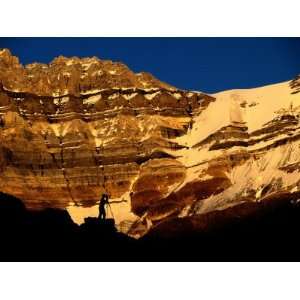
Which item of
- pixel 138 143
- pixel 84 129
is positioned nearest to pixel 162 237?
pixel 138 143

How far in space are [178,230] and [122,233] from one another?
114 cm

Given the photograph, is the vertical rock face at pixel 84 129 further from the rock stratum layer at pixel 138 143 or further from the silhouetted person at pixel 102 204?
the silhouetted person at pixel 102 204

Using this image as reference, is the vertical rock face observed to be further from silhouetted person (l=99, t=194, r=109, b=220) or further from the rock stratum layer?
silhouetted person (l=99, t=194, r=109, b=220)

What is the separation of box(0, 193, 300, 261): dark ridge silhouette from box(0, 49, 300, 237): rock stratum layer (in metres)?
0.24

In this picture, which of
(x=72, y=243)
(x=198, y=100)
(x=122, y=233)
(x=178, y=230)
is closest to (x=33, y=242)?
(x=72, y=243)

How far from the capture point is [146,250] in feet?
52.0

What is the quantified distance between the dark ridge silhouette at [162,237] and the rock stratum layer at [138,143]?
0.77 feet

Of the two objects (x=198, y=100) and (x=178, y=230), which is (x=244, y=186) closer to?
(x=178, y=230)

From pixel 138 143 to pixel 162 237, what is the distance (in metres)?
3.09

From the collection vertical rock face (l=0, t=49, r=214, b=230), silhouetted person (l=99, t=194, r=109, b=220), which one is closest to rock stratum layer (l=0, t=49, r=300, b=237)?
vertical rock face (l=0, t=49, r=214, b=230)

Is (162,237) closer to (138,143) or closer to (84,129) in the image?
(138,143)

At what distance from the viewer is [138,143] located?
18922mm

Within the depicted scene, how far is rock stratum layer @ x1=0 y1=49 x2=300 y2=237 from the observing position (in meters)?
17.3

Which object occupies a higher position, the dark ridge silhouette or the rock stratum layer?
the rock stratum layer
